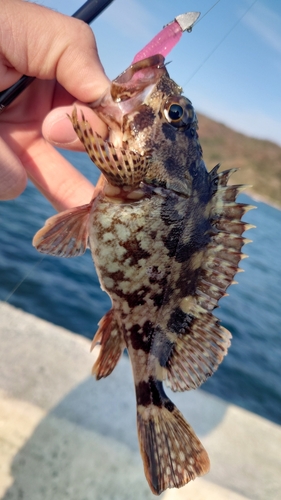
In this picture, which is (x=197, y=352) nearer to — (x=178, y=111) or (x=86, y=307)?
(x=178, y=111)

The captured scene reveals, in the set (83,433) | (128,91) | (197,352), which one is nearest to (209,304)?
(197,352)

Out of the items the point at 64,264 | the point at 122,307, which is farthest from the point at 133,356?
the point at 64,264

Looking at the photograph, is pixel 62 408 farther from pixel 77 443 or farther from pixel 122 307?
pixel 122 307

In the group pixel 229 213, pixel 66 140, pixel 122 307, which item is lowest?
pixel 122 307

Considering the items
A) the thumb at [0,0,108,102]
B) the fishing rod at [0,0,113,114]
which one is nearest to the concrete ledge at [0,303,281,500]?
the fishing rod at [0,0,113,114]

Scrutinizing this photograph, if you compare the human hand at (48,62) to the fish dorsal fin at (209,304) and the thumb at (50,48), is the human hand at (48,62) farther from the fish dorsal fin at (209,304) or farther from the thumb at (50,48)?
the fish dorsal fin at (209,304)
